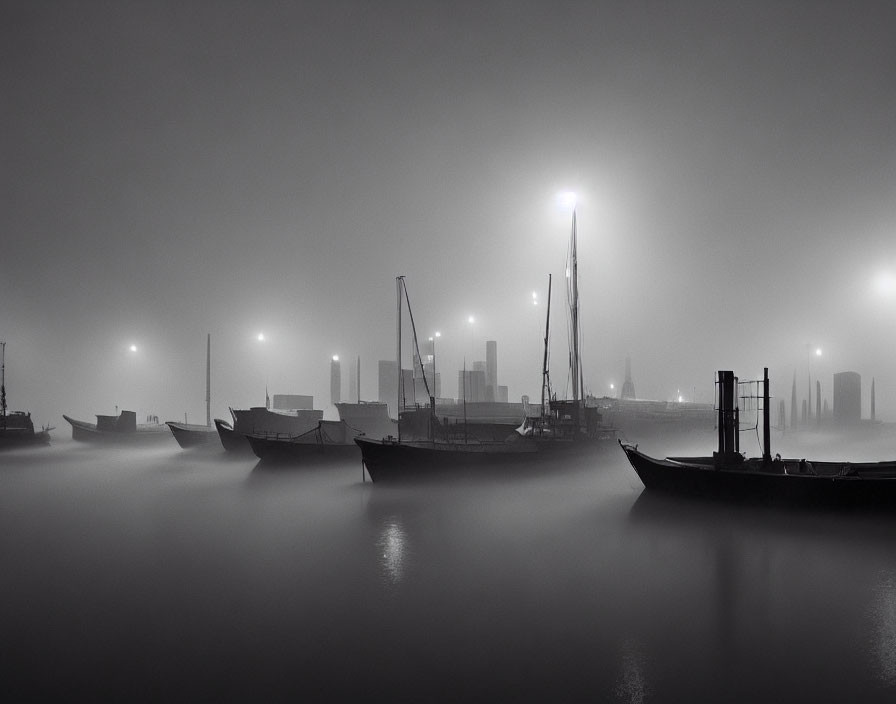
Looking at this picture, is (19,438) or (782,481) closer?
(782,481)

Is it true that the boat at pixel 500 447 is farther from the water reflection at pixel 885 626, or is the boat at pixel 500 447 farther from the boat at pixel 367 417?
the water reflection at pixel 885 626

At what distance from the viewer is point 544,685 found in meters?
9.09

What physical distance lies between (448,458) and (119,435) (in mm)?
51680

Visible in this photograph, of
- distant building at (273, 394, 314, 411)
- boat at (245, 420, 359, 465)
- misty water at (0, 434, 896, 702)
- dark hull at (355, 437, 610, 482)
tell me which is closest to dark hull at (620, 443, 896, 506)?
misty water at (0, 434, 896, 702)

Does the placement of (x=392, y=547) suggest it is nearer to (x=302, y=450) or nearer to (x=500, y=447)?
(x=500, y=447)

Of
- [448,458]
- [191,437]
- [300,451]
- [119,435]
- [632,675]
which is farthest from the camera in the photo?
[119,435]

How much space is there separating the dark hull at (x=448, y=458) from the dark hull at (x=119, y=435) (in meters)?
44.8

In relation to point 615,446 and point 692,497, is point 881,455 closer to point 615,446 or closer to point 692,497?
point 615,446

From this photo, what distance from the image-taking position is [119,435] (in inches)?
2493

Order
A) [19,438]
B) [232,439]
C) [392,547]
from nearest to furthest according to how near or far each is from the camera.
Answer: [392,547] < [232,439] < [19,438]

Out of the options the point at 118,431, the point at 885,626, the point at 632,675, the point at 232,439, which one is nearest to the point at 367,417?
the point at 232,439

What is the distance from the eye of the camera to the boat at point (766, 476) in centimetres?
2111

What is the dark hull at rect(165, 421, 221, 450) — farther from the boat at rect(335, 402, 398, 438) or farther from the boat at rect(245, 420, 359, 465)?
the boat at rect(245, 420, 359, 465)

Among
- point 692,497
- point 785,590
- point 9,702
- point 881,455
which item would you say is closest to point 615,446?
point 692,497
